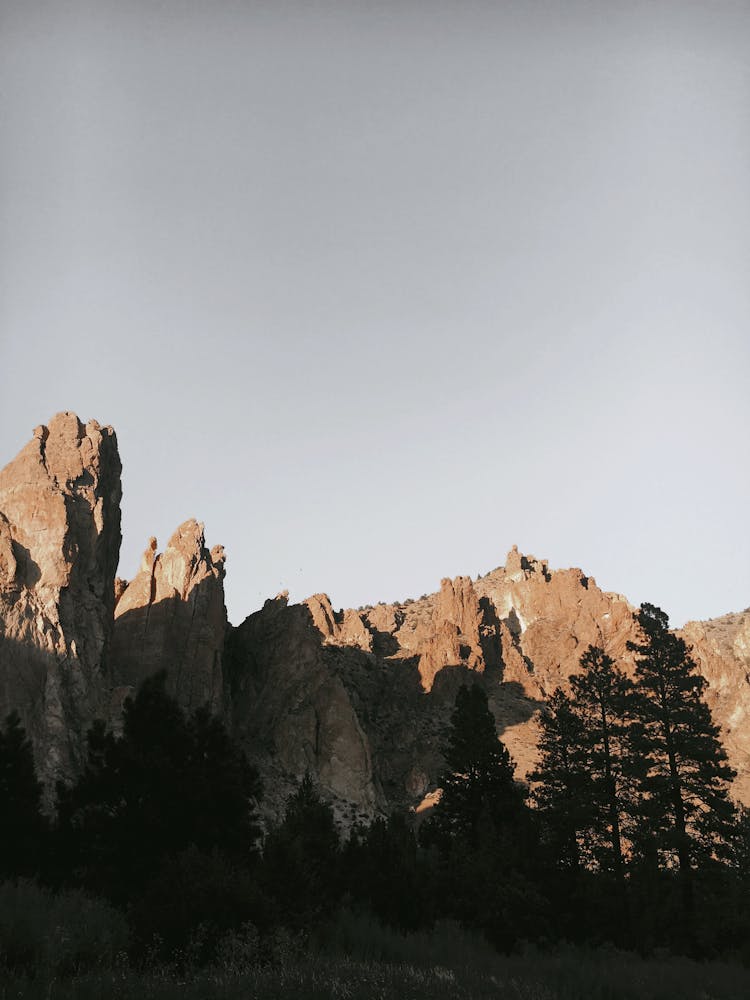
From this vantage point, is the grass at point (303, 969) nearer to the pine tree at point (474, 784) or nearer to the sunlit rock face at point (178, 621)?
the pine tree at point (474, 784)

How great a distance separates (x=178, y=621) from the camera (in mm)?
82812

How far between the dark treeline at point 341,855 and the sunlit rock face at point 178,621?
42580mm

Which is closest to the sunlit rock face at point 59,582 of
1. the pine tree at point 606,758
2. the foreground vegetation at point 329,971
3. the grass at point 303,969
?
the pine tree at point 606,758

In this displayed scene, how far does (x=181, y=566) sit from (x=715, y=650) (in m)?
71.4

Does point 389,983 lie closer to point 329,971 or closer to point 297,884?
point 329,971

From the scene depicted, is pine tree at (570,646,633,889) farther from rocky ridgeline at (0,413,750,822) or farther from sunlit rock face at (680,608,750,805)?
sunlit rock face at (680,608,750,805)

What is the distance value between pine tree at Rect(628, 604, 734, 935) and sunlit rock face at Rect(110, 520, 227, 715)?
5258 centimetres

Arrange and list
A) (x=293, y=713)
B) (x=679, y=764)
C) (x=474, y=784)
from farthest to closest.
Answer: (x=293, y=713) → (x=474, y=784) → (x=679, y=764)

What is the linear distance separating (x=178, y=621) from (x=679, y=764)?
59513mm

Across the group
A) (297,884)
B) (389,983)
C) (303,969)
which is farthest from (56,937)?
(297,884)

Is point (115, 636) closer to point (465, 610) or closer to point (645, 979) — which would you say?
point (465, 610)

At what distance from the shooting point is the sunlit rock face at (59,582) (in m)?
61.5

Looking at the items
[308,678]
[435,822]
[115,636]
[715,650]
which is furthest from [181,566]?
[715,650]

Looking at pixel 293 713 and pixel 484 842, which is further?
pixel 293 713
